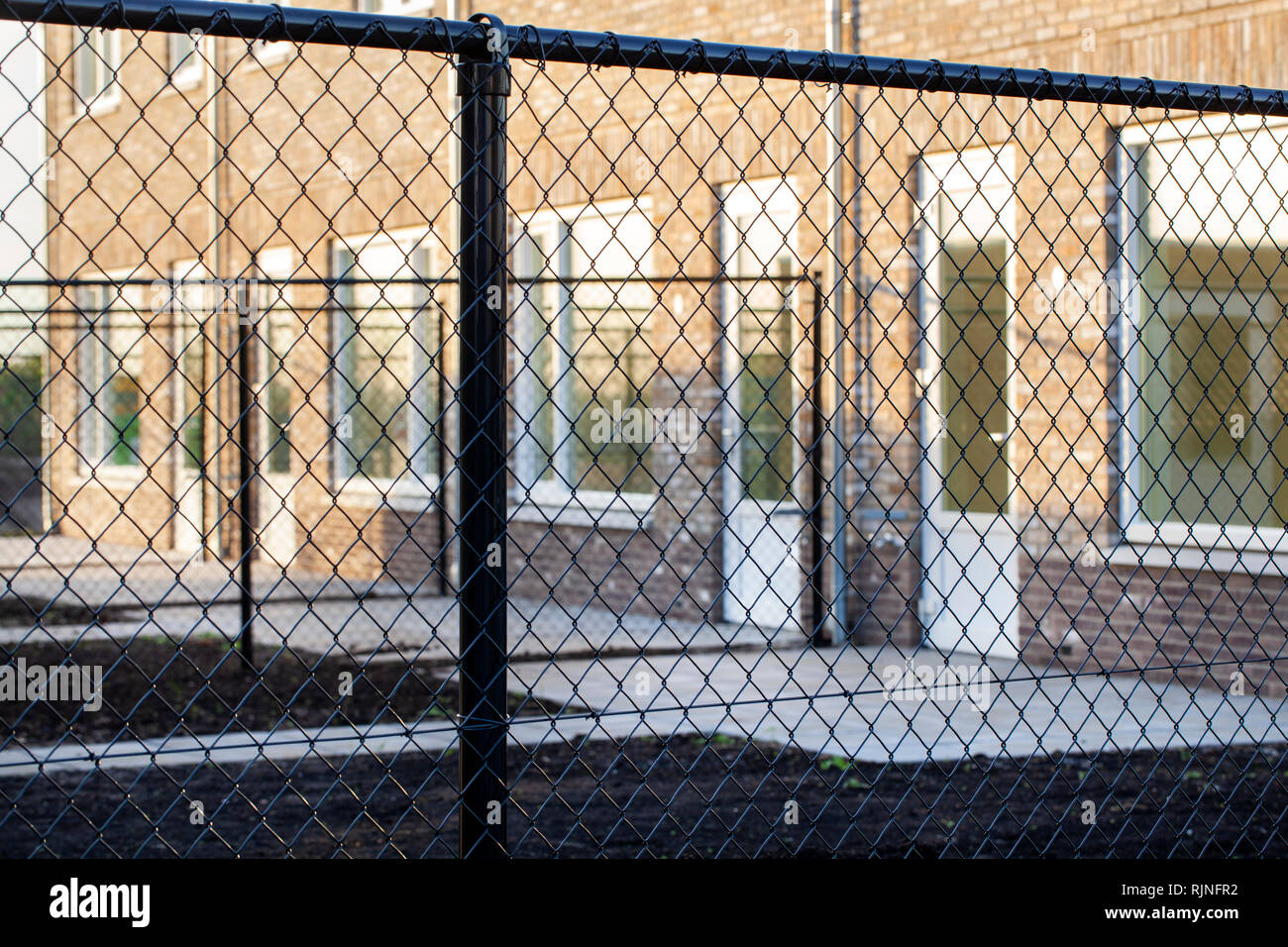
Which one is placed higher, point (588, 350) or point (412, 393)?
point (588, 350)

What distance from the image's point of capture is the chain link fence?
3291mm

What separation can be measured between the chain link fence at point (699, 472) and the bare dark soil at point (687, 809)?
40 mm

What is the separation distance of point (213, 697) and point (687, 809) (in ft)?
12.0

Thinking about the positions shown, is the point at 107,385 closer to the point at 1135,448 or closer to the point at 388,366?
the point at 388,366

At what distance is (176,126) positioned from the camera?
16453 millimetres

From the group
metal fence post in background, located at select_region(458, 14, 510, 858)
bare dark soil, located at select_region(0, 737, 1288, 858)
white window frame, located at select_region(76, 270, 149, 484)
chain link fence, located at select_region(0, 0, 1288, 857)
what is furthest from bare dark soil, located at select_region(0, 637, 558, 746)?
white window frame, located at select_region(76, 270, 149, 484)

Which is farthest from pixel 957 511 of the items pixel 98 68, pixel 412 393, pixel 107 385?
pixel 98 68

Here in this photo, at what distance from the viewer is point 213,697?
8.52m

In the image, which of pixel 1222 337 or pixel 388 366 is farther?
pixel 388 366

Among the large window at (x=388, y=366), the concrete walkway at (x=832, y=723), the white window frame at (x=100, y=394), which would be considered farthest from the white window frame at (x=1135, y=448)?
the white window frame at (x=100, y=394)

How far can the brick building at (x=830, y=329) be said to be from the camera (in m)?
6.94

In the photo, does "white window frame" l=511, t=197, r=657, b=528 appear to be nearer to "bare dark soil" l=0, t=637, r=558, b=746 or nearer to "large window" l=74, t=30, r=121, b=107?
"bare dark soil" l=0, t=637, r=558, b=746
